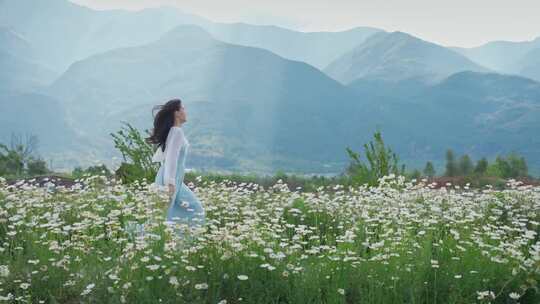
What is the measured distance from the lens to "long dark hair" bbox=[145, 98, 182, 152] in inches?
390

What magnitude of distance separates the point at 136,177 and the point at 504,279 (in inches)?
441

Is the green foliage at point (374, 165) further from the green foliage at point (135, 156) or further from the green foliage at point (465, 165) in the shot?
the green foliage at point (465, 165)

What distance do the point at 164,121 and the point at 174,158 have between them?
28.3 inches

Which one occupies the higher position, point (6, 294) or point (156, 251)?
point (156, 251)

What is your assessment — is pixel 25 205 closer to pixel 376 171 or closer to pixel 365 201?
pixel 365 201

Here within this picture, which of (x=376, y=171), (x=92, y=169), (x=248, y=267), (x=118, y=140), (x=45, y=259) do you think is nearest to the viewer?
(x=248, y=267)

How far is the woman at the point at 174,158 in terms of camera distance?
9.44m

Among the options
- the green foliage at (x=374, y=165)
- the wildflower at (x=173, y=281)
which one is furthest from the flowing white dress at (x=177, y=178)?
the green foliage at (x=374, y=165)

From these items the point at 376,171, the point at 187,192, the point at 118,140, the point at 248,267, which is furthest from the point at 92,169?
the point at 248,267

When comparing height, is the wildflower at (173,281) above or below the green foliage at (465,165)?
below

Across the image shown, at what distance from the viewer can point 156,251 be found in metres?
6.74

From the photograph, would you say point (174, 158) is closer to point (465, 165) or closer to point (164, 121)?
point (164, 121)

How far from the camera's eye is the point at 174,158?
9664 millimetres

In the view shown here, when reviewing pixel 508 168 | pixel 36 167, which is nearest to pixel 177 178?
pixel 36 167
